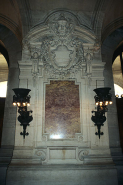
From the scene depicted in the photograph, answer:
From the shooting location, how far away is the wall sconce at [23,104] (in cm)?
573

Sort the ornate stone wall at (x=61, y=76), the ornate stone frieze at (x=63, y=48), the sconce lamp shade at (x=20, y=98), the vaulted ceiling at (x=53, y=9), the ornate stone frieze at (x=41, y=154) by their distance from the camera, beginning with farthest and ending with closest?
the vaulted ceiling at (x=53, y=9)
the ornate stone frieze at (x=63, y=48)
the ornate stone wall at (x=61, y=76)
the ornate stone frieze at (x=41, y=154)
the sconce lamp shade at (x=20, y=98)

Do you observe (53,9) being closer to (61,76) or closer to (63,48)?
(63,48)

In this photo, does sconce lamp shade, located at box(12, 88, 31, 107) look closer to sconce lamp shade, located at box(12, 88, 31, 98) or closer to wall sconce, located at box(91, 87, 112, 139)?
sconce lamp shade, located at box(12, 88, 31, 98)

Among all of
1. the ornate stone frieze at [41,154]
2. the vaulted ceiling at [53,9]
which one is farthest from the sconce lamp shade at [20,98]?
the vaulted ceiling at [53,9]

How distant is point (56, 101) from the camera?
21.9 feet

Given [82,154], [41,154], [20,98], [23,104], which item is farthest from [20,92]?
[82,154]

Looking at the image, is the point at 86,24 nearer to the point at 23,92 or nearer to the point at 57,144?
the point at 23,92

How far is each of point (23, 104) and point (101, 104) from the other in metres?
2.72

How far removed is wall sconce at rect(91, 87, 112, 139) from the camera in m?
5.76

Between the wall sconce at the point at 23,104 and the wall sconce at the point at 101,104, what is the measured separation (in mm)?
2450

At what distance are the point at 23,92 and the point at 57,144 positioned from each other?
90.5 inches

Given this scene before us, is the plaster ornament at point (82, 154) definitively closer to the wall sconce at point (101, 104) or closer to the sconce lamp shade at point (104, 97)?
the wall sconce at point (101, 104)

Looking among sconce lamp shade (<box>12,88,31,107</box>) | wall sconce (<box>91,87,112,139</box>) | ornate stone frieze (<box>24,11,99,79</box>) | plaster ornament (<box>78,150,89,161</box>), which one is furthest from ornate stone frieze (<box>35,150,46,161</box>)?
ornate stone frieze (<box>24,11,99,79</box>)

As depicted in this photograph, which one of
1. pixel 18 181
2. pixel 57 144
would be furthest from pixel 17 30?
pixel 18 181
